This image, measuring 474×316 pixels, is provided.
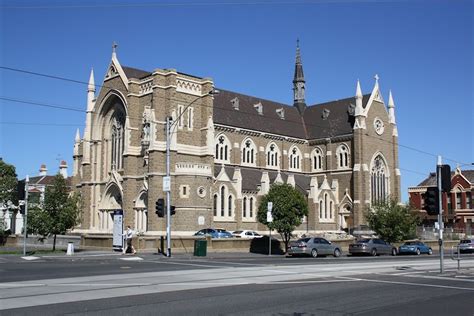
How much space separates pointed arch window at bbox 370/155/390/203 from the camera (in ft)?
209

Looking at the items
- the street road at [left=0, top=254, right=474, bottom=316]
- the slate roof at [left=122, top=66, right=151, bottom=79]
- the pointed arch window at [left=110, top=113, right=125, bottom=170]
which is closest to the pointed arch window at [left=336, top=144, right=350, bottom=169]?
the slate roof at [left=122, top=66, right=151, bottom=79]

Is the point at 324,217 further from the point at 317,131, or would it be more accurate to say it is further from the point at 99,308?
the point at 99,308

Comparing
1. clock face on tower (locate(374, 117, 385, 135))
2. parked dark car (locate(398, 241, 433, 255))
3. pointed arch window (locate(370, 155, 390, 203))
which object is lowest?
parked dark car (locate(398, 241, 433, 255))

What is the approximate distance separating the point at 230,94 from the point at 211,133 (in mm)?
14335

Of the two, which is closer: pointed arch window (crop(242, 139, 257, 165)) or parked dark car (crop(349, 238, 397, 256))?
parked dark car (crop(349, 238, 397, 256))

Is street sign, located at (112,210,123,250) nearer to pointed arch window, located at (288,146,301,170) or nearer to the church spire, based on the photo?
pointed arch window, located at (288,146,301,170)

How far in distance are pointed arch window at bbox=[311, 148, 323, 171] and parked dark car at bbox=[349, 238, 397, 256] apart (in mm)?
28430

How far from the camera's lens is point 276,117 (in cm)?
6662

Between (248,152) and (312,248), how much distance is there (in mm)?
27897

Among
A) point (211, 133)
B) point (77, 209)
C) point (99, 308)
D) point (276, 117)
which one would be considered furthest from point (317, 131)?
point (99, 308)

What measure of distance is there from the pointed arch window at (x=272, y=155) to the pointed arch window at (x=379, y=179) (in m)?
11.2

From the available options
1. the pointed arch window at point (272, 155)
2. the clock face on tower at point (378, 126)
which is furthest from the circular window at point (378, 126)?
the pointed arch window at point (272, 155)

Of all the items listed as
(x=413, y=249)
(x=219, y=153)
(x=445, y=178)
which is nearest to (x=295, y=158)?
(x=219, y=153)

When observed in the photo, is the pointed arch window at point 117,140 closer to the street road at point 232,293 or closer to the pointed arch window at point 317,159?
the pointed arch window at point 317,159
